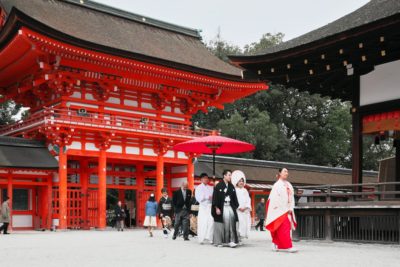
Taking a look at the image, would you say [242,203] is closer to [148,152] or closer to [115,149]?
[115,149]

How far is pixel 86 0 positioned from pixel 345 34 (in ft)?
62.4

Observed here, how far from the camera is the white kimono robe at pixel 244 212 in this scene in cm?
1407

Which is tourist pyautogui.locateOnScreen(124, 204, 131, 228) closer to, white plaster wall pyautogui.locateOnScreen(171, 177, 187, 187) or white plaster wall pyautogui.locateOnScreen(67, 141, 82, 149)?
white plaster wall pyautogui.locateOnScreen(171, 177, 187, 187)

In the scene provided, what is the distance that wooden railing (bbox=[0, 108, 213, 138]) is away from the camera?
23.6m

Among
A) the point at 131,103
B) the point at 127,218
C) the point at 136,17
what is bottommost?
the point at 127,218

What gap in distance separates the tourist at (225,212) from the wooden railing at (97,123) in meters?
12.0

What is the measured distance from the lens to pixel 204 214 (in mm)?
14516

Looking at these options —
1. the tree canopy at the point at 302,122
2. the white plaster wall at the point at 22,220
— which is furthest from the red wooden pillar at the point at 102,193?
the tree canopy at the point at 302,122

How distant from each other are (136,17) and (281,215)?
21336mm

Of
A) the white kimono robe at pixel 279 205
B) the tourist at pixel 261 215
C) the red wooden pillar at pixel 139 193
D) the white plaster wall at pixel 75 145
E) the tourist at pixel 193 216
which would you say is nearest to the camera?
the white kimono robe at pixel 279 205

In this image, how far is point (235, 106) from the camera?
156 feet

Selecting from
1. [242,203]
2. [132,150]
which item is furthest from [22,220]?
[242,203]

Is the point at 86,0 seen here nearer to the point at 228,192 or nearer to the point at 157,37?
the point at 157,37

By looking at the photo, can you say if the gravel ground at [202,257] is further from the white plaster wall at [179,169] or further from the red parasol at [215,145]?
the white plaster wall at [179,169]
